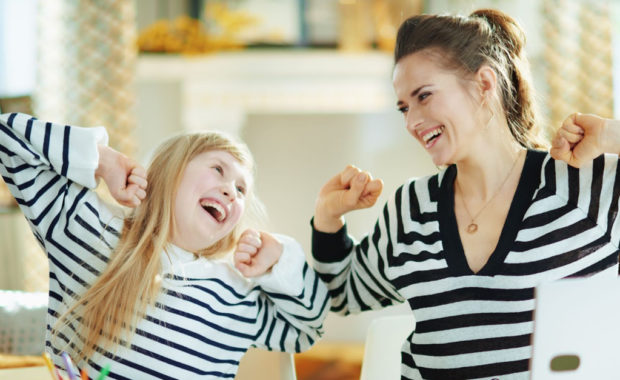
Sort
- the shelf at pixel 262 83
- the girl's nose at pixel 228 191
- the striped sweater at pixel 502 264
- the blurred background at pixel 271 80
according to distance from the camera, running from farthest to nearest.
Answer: the shelf at pixel 262 83 → the blurred background at pixel 271 80 → the girl's nose at pixel 228 191 → the striped sweater at pixel 502 264

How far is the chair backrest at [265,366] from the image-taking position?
4.39ft

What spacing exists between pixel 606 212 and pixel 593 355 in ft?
1.46

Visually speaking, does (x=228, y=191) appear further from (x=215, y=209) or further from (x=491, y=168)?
(x=491, y=168)

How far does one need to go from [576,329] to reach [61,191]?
86cm

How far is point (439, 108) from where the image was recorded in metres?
1.23

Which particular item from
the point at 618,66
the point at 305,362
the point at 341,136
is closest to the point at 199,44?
the point at 341,136

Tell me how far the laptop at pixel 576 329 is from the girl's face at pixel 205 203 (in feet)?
2.16

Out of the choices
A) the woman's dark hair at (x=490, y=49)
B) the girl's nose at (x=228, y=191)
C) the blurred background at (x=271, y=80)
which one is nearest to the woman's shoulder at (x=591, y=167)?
the woman's dark hair at (x=490, y=49)

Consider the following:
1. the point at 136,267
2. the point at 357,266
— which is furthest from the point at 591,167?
the point at 136,267

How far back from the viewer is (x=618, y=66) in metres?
4.12

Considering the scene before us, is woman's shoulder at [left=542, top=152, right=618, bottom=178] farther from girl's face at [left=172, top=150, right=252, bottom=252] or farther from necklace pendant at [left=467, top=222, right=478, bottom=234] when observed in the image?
girl's face at [left=172, top=150, right=252, bottom=252]

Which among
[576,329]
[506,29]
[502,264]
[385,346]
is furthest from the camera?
[385,346]

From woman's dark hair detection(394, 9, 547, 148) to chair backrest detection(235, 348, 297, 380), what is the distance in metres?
0.59

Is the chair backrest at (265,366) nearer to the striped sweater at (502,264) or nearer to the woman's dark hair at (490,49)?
the striped sweater at (502,264)
